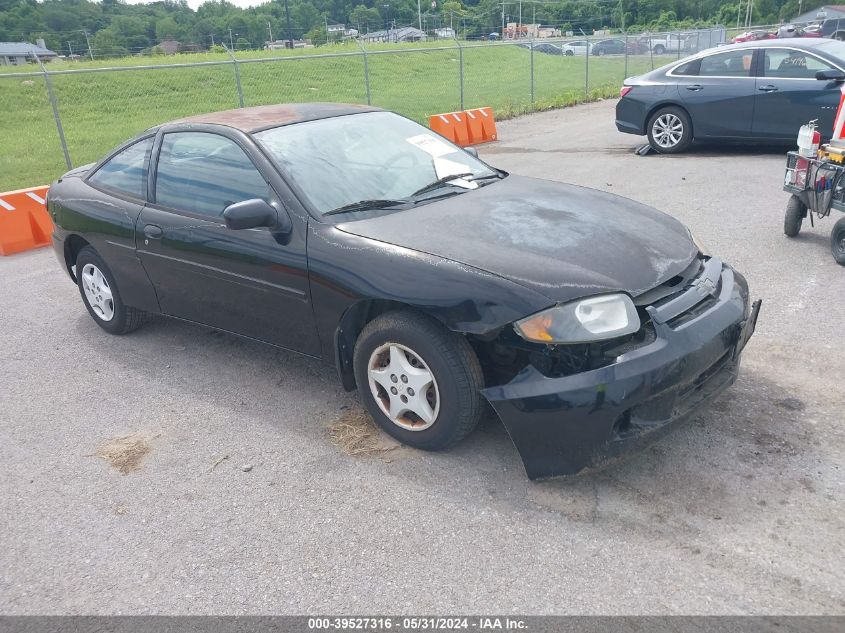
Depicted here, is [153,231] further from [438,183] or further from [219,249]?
[438,183]

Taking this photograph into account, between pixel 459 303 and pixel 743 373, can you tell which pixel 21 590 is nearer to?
pixel 459 303

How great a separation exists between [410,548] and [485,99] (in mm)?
19300

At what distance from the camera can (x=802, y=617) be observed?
96.2 inches

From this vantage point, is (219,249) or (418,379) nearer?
(418,379)

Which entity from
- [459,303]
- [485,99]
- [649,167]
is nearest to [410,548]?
[459,303]

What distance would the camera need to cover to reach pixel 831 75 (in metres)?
9.64

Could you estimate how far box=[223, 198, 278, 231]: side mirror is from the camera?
12.1 feet

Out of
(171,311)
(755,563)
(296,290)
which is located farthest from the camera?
(171,311)

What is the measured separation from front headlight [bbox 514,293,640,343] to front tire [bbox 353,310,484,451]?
363 millimetres

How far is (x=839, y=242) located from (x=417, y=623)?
4.95m

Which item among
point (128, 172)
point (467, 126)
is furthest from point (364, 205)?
point (467, 126)

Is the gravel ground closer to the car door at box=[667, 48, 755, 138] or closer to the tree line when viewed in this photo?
the car door at box=[667, 48, 755, 138]

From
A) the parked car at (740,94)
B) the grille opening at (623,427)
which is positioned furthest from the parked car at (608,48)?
the grille opening at (623,427)

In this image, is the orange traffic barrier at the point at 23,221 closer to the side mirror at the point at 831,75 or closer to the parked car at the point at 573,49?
the side mirror at the point at 831,75
